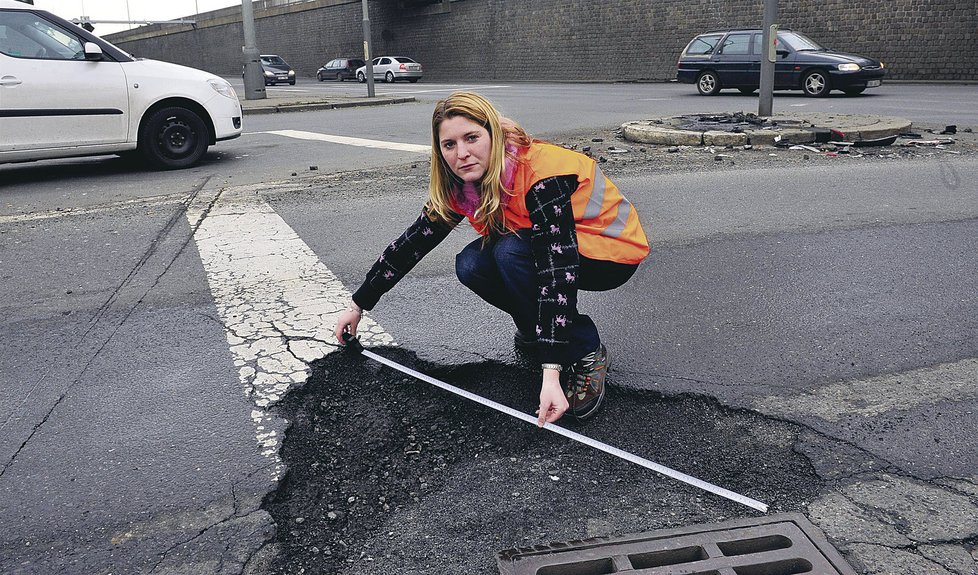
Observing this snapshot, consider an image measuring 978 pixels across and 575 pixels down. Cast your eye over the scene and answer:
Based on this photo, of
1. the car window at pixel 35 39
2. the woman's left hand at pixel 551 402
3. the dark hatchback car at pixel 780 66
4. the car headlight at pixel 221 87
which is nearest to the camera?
the woman's left hand at pixel 551 402

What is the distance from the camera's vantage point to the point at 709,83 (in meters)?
18.2

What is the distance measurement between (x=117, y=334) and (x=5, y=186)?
4.97m

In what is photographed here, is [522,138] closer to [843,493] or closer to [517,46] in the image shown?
[843,493]

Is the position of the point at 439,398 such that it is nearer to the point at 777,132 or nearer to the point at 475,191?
the point at 475,191

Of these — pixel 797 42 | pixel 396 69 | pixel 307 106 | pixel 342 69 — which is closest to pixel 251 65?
pixel 307 106

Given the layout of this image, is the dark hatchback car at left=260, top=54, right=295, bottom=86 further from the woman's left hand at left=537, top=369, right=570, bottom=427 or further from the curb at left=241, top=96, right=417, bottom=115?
the woman's left hand at left=537, top=369, right=570, bottom=427

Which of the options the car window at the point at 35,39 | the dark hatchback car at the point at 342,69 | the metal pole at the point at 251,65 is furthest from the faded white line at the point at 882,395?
the dark hatchback car at the point at 342,69

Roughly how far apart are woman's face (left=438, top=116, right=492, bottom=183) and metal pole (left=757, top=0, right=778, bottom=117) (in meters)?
7.68

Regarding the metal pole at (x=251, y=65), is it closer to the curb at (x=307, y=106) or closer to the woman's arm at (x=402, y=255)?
the curb at (x=307, y=106)

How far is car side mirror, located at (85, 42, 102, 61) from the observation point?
7.60m

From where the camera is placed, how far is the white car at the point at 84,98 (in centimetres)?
745

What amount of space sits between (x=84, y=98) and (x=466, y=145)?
6.56 meters

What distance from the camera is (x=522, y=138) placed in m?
2.53

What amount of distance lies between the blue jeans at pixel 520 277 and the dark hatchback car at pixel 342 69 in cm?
3869
